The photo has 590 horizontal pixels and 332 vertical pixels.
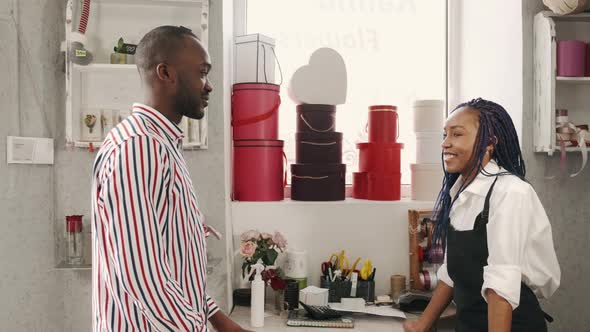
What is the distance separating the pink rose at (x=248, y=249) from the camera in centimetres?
200

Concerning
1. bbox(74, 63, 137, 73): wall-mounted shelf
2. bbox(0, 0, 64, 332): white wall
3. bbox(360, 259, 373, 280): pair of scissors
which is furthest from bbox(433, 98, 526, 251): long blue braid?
bbox(0, 0, 64, 332): white wall

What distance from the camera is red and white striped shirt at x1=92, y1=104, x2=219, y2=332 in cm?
101

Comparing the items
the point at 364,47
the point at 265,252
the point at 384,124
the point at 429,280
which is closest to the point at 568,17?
the point at 384,124

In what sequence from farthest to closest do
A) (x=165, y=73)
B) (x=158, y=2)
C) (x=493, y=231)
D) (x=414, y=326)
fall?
(x=158, y=2) → (x=414, y=326) → (x=493, y=231) → (x=165, y=73)

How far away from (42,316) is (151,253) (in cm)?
113

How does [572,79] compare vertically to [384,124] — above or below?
above

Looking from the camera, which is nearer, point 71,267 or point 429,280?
point 71,267

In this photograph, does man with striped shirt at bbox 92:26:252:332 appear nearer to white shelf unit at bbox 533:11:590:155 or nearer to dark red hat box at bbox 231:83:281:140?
dark red hat box at bbox 231:83:281:140

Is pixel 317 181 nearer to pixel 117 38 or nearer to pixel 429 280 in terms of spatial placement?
pixel 429 280

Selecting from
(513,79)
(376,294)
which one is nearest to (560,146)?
(513,79)

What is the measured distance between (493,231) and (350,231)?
0.95 meters

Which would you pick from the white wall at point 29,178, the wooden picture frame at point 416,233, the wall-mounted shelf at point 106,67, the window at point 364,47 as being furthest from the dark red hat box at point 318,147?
the white wall at point 29,178

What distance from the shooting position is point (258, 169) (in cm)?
230

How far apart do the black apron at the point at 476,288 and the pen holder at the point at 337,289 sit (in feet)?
1.96
